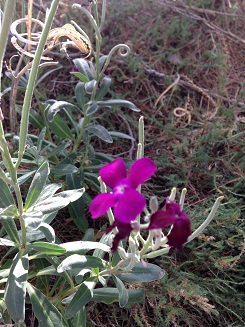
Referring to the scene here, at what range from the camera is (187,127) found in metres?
2.78

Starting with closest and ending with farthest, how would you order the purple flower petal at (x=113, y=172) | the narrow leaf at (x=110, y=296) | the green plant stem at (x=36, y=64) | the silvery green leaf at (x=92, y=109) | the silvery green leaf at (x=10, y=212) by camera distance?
the purple flower petal at (x=113, y=172)
the green plant stem at (x=36, y=64)
the silvery green leaf at (x=10, y=212)
the narrow leaf at (x=110, y=296)
the silvery green leaf at (x=92, y=109)

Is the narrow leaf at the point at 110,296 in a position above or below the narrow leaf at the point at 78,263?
below

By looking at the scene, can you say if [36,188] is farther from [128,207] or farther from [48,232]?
[128,207]

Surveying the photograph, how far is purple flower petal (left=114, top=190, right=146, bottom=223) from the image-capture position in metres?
0.90

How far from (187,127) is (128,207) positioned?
194cm

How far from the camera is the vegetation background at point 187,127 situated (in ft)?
5.99

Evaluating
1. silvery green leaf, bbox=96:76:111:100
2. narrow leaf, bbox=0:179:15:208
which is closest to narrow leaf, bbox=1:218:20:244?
narrow leaf, bbox=0:179:15:208

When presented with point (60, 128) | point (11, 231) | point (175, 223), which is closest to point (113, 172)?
point (175, 223)

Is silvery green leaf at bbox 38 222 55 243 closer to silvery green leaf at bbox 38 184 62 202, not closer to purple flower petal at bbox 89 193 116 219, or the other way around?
silvery green leaf at bbox 38 184 62 202

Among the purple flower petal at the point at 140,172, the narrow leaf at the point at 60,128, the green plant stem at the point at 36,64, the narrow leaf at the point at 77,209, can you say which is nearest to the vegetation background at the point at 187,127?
the narrow leaf at the point at 77,209

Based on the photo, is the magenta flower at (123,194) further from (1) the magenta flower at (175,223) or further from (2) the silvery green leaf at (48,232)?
(2) the silvery green leaf at (48,232)

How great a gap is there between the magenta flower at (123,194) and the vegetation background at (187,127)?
738 mm

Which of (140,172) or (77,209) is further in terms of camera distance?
(77,209)

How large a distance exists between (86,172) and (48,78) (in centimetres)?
107
